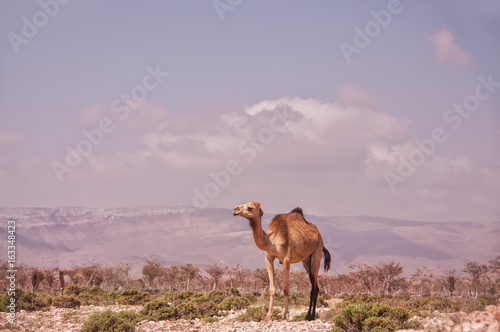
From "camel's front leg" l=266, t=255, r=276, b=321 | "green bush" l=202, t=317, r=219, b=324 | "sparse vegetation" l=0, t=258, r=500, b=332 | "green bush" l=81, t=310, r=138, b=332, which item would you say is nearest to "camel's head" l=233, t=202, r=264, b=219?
"camel's front leg" l=266, t=255, r=276, b=321

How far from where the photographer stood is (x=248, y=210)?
16406 millimetres

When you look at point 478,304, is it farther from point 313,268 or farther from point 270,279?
point 270,279

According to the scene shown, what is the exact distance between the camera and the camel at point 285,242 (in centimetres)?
1655

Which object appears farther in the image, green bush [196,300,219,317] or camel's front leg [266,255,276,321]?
green bush [196,300,219,317]

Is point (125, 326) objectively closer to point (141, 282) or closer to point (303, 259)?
point (303, 259)

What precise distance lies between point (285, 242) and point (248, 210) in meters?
1.78

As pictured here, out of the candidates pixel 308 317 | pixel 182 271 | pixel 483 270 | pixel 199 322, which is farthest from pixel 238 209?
pixel 182 271

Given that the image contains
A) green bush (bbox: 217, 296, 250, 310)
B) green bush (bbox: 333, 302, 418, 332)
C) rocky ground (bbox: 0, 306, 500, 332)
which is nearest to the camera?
rocky ground (bbox: 0, 306, 500, 332)

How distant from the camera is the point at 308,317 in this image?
1780 cm

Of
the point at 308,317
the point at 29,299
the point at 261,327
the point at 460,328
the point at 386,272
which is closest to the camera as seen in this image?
the point at 460,328

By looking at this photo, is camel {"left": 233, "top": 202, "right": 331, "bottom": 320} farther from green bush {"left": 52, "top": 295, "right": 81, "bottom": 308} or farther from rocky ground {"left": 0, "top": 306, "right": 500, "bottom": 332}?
green bush {"left": 52, "top": 295, "right": 81, "bottom": 308}

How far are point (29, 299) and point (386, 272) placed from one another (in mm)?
48198

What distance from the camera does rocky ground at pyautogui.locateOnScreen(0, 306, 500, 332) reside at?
10.4 meters

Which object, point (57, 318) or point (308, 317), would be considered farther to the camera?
point (57, 318)
